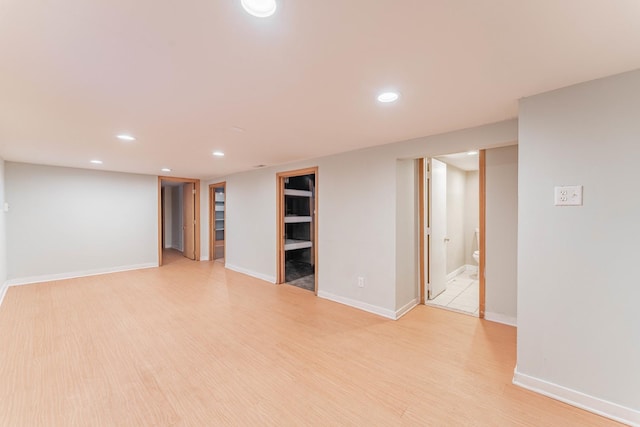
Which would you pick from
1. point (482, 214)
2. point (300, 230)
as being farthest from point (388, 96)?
point (300, 230)

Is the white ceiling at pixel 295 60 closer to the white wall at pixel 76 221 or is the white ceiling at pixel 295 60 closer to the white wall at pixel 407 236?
the white wall at pixel 407 236

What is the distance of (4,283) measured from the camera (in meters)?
4.18

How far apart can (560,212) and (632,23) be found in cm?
110

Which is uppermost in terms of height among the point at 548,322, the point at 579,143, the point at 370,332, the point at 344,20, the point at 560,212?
the point at 344,20

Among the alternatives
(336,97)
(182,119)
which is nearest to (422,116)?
(336,97)

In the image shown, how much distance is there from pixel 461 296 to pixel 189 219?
21.8 feet

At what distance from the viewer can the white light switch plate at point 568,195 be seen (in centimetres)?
175

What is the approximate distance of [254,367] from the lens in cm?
218

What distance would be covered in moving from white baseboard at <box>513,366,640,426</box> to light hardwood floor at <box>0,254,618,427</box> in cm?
5

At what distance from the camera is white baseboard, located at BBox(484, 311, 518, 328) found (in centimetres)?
299

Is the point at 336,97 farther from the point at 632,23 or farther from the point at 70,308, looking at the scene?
the point at 70,308

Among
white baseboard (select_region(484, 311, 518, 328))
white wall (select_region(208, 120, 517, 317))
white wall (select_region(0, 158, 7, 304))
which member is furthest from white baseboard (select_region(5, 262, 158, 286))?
white baseboard (select_region(484, 311, 518, 328))

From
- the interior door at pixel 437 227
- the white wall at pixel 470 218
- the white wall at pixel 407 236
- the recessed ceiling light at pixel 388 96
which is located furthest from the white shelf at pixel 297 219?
the recessed ceiling light at pixel 388 96

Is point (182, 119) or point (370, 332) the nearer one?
point (182, 119)
